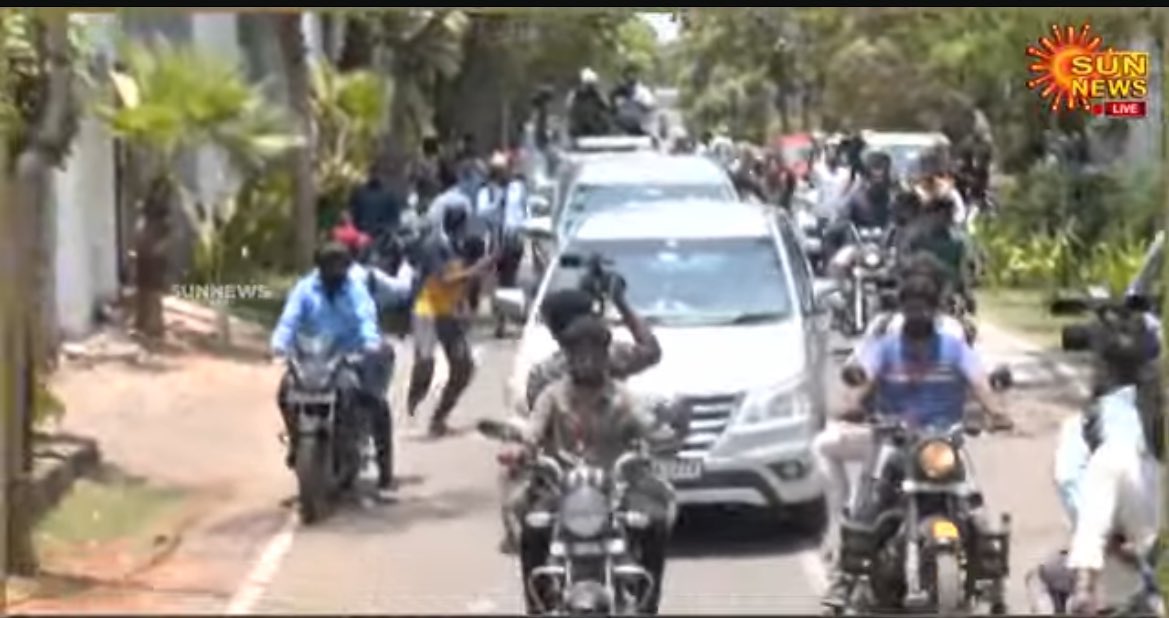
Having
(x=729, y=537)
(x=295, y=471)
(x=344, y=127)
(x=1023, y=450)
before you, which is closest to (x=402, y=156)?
(x=344, y=127)

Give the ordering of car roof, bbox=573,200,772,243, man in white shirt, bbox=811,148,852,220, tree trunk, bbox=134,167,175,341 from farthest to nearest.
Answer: car roof, bbox=573,200,772,243 < man in white shirt, bbox=811,148,852,220 < tree trunk, bbox=134,167,175,341

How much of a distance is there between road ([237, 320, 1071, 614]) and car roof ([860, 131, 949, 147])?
599mm

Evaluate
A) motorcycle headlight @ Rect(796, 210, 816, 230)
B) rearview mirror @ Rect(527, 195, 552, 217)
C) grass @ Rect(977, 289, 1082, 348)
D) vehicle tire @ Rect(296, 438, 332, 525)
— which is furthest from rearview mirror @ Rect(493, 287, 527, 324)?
grass @ Rect(977, 289, 1082, 348)

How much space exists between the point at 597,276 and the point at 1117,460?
1.47m

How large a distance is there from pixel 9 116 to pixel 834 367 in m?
2.32

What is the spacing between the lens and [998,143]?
260 inches

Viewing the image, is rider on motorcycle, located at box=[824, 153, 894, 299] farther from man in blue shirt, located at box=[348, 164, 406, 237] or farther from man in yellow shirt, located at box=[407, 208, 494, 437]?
man in blue shirt, located at box=[348, 164, 406, 237]

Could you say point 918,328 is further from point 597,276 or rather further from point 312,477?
point 312,477

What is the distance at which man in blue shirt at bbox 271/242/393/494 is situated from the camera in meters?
6.37

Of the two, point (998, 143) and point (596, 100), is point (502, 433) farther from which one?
point (998, 143)

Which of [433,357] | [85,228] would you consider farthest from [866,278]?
[85,228]

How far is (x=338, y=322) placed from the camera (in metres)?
6.42

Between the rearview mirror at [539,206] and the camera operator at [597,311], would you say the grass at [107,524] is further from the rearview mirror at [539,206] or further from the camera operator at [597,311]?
the rearview mirror at [539,206]

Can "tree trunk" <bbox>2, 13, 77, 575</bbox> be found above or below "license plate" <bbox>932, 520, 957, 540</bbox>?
above
